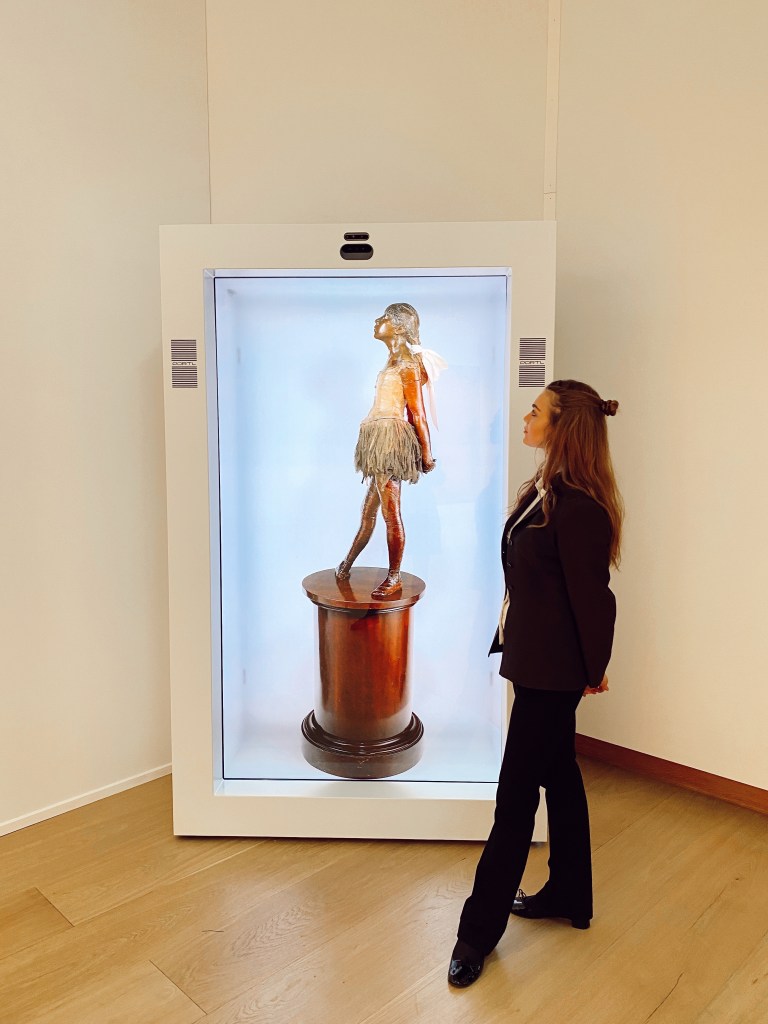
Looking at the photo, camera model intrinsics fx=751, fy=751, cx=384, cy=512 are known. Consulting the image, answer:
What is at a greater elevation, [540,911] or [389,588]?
[389,588]

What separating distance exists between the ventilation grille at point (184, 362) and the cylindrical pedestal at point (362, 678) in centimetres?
69

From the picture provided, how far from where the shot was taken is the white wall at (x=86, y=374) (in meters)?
2.35

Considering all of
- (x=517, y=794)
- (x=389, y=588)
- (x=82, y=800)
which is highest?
(x=389, y=588)

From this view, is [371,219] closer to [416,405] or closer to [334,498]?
[416,405]

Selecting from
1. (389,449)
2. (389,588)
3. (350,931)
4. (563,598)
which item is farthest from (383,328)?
(350,931)

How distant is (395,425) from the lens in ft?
7.07

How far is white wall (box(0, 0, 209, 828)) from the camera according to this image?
7.72 feet

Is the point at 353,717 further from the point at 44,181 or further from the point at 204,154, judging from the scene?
the point at 204,154

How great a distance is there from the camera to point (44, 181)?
2.36m

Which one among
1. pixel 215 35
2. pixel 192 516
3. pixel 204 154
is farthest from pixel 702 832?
pixel 215 35

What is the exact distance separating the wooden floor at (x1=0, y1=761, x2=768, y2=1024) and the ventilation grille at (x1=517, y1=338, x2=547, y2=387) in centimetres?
142

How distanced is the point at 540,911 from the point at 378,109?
2.69 metres

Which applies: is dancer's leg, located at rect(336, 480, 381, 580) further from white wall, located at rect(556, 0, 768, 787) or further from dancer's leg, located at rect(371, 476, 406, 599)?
white wall, located at rect(556, 0, 768, 787)

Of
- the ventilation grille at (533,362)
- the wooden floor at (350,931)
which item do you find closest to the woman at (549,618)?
the wooden floor at (350,931)
